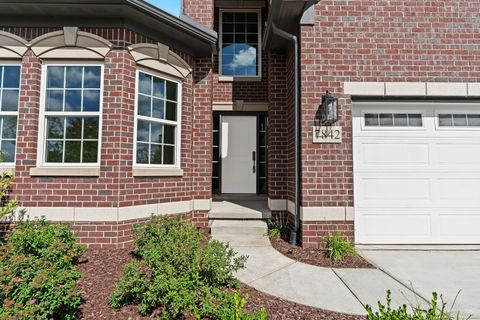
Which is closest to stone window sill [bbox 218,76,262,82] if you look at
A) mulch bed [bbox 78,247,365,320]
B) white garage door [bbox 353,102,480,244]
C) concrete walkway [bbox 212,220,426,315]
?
white garage door [bbox 353,102,480,244]

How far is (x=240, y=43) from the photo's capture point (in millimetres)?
8234

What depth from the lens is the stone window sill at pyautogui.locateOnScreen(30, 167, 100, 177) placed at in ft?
15.3

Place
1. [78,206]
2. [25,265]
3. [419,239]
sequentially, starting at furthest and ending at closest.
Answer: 1. [419,239]
2. [78,206]
3. [25,265]

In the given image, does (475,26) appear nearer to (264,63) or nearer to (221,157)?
(264,63)

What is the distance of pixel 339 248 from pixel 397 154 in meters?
2.21

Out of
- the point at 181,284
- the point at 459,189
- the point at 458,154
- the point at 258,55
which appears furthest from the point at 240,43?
the point at 181,284

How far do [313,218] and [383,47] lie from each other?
351 centimetres

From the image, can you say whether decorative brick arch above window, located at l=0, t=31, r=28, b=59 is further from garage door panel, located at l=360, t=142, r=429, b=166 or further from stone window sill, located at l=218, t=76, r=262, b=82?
garage door panel, located at l=360, t=142, r=429, b=166

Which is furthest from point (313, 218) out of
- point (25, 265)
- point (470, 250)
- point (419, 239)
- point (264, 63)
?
point (264, 63)

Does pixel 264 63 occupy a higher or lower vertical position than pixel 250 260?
higher

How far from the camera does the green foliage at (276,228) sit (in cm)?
545

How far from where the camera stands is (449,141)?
5.14 metres

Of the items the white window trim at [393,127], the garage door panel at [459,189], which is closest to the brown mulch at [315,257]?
the garage door panel at [459,189]

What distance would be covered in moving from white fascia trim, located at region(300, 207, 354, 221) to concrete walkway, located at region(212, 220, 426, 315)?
35.5 inches
